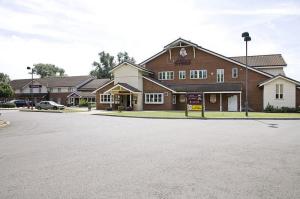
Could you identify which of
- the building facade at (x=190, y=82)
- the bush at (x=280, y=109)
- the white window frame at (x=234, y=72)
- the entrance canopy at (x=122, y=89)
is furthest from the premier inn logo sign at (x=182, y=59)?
the bush at (x=280, y=109)

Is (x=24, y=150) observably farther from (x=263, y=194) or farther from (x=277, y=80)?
(x=277, y=80)

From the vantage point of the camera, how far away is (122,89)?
39.6 metres

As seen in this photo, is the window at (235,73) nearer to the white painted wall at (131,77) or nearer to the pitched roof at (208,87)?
the pitched roof at (208,87)

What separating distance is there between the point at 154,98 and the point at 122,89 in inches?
190

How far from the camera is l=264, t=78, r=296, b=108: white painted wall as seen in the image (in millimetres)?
33875

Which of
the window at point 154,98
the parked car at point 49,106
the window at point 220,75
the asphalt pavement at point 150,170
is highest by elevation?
the window at point 220,75

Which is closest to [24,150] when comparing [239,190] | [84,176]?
[84,176]

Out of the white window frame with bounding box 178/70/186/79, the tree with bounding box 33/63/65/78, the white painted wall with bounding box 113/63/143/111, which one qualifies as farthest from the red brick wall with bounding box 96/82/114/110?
the tree with bounding box 33/63/65/78

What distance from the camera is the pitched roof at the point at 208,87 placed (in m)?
36.8

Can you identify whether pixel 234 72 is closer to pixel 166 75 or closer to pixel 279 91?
pixel 279 91

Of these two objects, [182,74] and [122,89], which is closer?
[122,89]

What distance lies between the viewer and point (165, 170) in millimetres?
6426

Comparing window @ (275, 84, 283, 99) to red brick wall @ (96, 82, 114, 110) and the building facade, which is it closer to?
the building facade

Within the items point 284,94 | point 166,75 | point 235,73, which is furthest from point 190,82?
point 284,94
